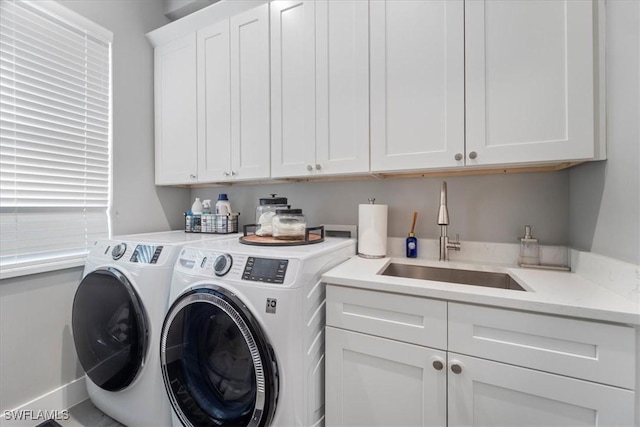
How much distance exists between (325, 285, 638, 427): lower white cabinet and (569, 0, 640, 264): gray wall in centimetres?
36

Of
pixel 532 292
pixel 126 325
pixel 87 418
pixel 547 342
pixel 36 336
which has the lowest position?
pixel 87 418

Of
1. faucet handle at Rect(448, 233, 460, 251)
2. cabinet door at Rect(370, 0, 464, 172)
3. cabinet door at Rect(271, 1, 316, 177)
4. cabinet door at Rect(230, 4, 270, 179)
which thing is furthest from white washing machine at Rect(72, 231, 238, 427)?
faucet handle at Rect(448, 233, 460, 251)

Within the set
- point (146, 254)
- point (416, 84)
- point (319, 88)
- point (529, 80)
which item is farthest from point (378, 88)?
point (146, 254)

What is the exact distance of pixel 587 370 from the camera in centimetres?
81

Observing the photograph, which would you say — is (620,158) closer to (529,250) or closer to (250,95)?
(529,250)

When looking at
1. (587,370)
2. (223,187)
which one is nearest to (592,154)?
(587,370)

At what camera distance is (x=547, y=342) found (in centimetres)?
86

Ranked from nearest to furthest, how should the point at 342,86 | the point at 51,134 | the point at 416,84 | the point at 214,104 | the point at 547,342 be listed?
1. the point at 547,342
2. the point at 416,84
3. the point at 342,86
4. the point at 51,134
5. the point at 214,104

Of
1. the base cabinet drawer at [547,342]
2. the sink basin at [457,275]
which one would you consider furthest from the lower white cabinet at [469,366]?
the sink basin at [457,275]

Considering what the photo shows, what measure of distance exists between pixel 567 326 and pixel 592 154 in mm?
670

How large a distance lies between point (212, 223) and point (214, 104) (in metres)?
0.85

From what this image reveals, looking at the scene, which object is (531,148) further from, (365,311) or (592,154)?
(365,311)

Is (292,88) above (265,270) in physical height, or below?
above

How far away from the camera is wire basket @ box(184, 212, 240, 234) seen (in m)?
2.00
